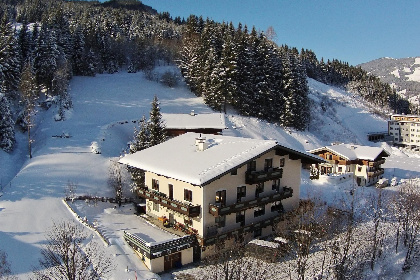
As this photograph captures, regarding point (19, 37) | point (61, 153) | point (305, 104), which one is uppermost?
point (19, 37)

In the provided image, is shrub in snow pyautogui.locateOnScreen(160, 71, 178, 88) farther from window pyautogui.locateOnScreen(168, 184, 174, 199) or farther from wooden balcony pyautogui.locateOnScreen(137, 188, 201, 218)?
window pyautogui.locateOnScreen(168, 184, 174, 199)

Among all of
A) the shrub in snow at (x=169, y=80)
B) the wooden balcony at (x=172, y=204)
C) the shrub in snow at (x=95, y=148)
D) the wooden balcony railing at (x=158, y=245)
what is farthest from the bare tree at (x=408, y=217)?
the shrub in snow at (x=169, y=80)

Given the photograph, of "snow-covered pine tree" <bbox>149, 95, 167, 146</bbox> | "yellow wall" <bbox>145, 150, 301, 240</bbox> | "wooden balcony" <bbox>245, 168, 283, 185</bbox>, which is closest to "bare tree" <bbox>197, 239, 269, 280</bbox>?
"yellow wall" <bbox>145, 150, 301, 240</bbox>

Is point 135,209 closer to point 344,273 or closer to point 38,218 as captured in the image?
point 38,218

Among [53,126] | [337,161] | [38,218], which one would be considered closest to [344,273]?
[38,218]

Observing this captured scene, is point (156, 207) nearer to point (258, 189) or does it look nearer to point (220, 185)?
point (220, 185)

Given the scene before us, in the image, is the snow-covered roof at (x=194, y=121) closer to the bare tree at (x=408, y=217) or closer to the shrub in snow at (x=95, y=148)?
the shrub in snow at (x=95, y=148)
